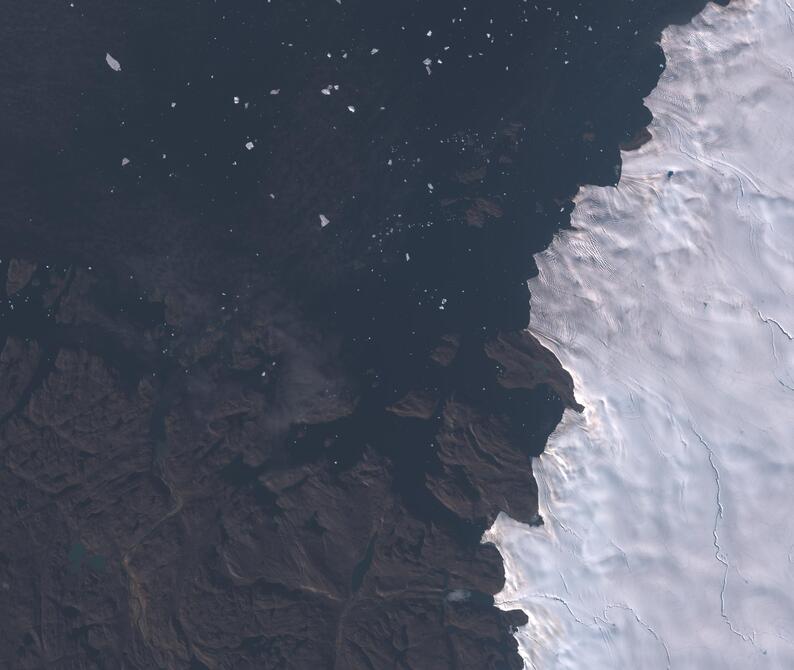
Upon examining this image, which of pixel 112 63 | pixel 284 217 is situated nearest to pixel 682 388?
pixel 284 217

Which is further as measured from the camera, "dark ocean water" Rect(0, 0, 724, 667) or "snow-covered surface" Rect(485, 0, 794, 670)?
"snow-covered surface" Rect(485, 0, 794, 670)

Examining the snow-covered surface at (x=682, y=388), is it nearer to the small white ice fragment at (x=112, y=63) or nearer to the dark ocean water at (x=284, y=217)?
the dark ocean water at (x=284, y=217)

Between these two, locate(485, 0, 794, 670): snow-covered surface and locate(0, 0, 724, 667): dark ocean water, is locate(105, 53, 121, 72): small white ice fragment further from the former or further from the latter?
locate(485, 0, 794, 670): snow-covered surface

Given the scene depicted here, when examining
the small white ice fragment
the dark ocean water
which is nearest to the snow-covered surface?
the dark ocean water

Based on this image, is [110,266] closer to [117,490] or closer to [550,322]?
[117,490]

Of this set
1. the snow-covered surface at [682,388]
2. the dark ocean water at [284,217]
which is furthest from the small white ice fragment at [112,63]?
the snow-covered surface at [682,388]

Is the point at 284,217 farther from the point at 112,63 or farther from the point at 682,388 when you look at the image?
the point at 682,388
